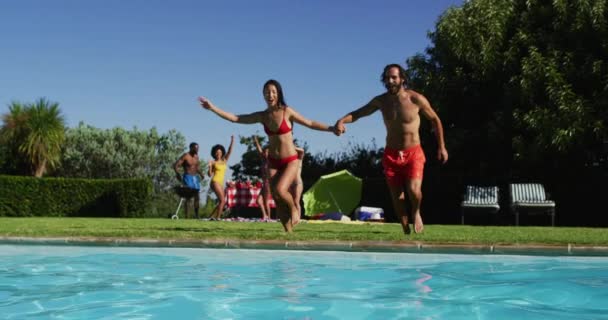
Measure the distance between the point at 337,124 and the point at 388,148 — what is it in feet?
3.11

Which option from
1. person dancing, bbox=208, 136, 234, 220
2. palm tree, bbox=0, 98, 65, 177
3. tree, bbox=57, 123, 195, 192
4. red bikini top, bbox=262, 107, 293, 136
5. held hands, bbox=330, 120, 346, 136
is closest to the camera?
held hands, bbox=330, 120, 346, 136

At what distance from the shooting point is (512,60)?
20.3 metres

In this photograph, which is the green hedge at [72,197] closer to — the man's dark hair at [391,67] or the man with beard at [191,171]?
the man with beard at [191,171]

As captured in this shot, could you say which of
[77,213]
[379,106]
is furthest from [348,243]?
[77,213]

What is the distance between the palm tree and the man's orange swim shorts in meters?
22.3

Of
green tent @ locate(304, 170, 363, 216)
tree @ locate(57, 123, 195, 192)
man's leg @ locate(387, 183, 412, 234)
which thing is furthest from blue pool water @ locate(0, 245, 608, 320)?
tree @ locate(57, 123, 195, 192)

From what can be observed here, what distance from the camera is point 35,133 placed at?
93.5ft

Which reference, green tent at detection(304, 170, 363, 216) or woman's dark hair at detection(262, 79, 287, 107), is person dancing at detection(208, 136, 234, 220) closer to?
green tent at detection(304, 170, 363, 216)

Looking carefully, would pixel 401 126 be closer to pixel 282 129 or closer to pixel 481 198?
pixel 282 129

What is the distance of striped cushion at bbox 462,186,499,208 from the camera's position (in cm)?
1831

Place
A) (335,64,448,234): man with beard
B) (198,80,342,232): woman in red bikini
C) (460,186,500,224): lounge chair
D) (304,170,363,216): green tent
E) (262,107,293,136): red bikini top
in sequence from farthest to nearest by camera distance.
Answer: (304,170,363,216): green tent, (460,186,500,224): lounge chair, (262,107,293,136): red bikini top, (198,80,342,232): woman in red bikini, (335,64,448,234): man with beard

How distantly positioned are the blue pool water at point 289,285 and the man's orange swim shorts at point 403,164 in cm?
224

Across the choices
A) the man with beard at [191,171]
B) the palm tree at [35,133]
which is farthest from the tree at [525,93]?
the palm tree at [35,133]

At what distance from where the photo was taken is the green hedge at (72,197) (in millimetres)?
21781
